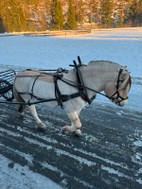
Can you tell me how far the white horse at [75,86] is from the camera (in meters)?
2.46

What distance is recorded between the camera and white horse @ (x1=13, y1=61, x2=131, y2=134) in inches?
96.8

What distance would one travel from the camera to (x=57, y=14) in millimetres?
47156

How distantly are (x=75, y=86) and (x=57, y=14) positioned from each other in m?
51.7

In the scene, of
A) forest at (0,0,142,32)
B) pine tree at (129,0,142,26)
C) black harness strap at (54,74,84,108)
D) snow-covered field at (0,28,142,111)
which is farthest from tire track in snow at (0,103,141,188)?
pine tree at (129,0,142,26)

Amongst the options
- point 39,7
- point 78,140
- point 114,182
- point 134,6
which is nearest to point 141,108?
point 78,140

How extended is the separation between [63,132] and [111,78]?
6.20 ft

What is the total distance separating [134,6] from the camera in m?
52.8

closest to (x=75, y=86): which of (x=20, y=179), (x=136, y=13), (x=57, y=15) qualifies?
(x=20, y=179)

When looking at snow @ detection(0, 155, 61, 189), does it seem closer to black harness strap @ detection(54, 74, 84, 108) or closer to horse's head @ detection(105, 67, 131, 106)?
black harness strap @ detection(54, 74, 84, 108)

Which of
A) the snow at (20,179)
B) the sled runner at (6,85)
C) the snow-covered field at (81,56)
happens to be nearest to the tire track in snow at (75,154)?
the snow at (20,179)

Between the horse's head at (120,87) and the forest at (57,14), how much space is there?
160 ft

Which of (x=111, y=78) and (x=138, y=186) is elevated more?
(x=111, y=78)

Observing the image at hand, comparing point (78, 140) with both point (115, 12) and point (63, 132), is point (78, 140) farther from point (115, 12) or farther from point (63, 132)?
point (115, 12)

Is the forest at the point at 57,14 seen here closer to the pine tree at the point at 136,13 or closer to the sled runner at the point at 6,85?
the pine tree at the point at 136,13
